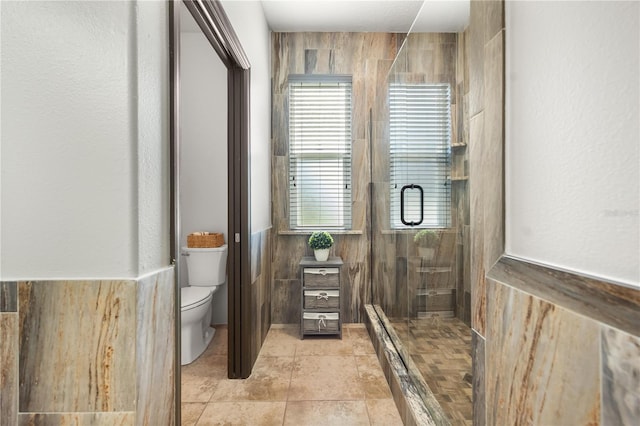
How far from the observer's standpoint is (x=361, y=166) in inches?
122

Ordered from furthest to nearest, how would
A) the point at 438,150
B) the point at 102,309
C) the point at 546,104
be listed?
the point at 438,150, the point at 102,309, the point at 546,104

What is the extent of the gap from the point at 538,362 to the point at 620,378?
18cm

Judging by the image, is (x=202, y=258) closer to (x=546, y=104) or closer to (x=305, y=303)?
(x=305, y=303)

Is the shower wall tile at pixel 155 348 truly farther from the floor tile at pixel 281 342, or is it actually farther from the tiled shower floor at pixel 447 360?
the floor tile at pixel 281 342

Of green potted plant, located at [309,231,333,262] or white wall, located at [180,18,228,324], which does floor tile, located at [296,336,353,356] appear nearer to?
green potted plant, located at [309,231,333,262]

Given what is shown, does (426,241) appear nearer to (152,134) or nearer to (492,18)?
(492,18)

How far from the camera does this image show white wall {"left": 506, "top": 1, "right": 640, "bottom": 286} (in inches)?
20.2

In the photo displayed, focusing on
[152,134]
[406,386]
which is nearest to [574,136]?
[152,134]

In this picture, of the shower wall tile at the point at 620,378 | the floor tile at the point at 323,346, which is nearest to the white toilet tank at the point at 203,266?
the floor tile at the point at 323,346

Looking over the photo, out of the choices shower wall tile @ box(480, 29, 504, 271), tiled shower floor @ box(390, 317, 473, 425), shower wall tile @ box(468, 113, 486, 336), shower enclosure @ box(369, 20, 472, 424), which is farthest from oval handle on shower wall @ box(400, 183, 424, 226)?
shower wall tile @ box(480, 29, 504, 271)

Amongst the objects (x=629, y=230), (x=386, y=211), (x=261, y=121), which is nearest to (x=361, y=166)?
(x=386, y=211)

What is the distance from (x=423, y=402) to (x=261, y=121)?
2163mm

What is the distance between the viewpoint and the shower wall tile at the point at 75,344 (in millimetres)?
854

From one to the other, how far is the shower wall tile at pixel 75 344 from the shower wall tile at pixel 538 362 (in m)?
0.93
